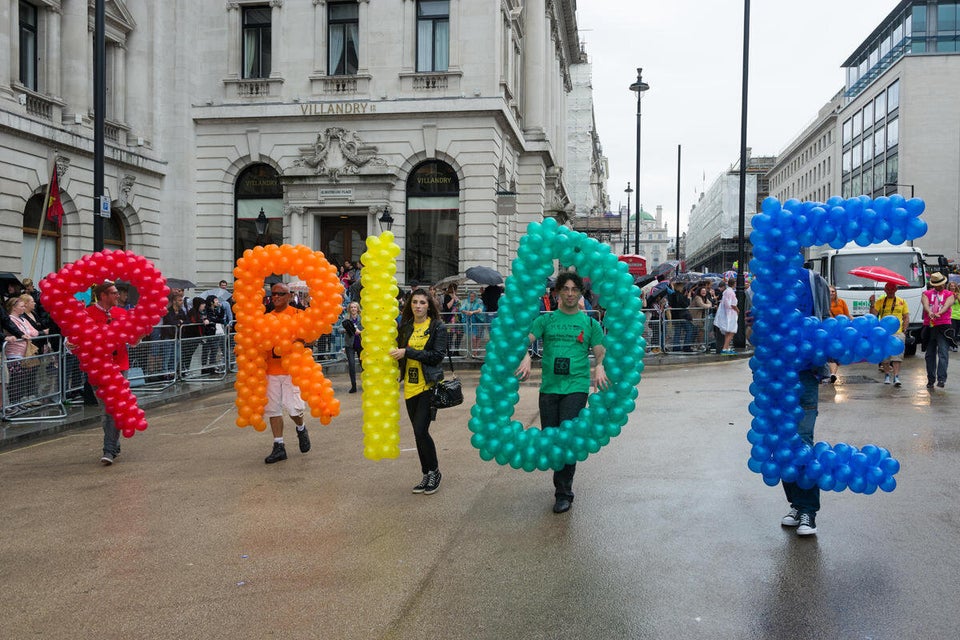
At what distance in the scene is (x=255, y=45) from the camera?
27875 millimetres

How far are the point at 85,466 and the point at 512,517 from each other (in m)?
5.14

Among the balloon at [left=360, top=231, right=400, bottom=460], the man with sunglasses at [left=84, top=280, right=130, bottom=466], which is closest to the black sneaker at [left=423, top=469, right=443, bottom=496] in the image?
the balloon at [left=360, top=231, right=400, bottom=460]

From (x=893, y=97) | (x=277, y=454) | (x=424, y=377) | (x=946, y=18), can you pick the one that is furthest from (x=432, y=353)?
(x=946, y=18)

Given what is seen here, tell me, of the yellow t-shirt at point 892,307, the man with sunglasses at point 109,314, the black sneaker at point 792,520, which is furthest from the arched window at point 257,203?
the black sneaker at point 792,520

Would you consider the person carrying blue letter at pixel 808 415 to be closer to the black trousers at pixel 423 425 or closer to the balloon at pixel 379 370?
the black trousers at pixel 423 425

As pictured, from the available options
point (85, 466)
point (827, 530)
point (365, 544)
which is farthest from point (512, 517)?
point (85, 466)

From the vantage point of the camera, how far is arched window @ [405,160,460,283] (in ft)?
88.9

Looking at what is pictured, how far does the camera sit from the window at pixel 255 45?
27.8 meters

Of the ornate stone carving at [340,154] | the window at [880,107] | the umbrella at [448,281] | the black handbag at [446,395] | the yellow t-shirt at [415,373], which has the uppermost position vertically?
the window at [880,107]

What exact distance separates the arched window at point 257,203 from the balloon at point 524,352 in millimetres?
22091

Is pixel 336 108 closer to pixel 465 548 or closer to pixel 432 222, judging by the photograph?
pixel 432 222

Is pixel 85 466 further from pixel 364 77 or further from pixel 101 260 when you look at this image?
pixel 364 77

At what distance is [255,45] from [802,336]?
26.0 metres

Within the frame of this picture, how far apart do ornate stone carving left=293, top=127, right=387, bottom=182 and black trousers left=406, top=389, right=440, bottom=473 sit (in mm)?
20292
